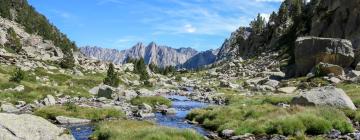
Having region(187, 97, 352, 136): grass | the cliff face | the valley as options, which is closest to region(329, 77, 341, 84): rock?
the valley

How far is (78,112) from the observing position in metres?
48.0

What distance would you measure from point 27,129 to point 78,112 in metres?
23.1

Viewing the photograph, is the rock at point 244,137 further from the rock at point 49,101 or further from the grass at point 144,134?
the rock at point 49,101

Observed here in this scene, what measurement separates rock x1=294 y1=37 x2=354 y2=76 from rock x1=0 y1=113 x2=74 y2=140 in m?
74.4

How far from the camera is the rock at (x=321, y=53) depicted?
90562 mm

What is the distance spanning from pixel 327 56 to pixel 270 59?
66526 millimetres

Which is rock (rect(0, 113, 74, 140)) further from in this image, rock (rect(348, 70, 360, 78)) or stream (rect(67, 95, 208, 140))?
A: rock (rect(348, 70, 360, 78))

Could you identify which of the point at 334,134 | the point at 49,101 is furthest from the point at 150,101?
the point at 334,134

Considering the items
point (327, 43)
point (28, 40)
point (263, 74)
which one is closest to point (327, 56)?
point (327, 43)

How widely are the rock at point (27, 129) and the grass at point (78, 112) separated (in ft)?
64.8

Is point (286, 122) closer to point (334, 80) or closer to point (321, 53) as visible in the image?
point (334, 80)

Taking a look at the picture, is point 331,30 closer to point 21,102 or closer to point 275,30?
point 275,30

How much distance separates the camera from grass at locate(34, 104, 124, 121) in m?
46.3

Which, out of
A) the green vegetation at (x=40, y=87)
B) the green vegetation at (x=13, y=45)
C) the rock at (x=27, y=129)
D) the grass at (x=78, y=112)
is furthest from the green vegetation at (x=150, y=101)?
the green vegetation at (x=13, y=45)
